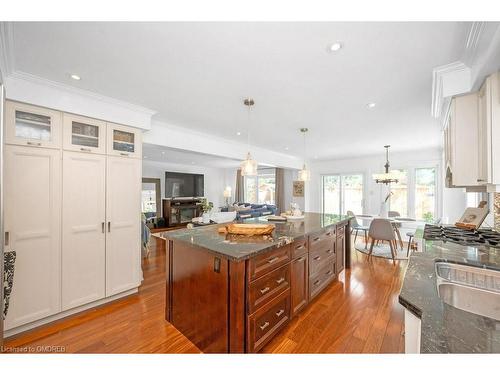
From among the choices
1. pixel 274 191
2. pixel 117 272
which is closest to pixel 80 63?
pixel 117 272

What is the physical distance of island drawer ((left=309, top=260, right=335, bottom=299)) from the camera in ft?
7.67

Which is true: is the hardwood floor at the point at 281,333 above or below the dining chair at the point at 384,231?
below

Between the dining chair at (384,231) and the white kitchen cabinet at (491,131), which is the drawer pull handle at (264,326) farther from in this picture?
the dining chair at (384,231)

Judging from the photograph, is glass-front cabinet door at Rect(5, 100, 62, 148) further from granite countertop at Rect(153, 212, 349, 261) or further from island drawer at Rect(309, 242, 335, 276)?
island drawer at Rect(309, 242, 335, 276)

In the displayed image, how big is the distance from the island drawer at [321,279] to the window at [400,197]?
4264 mm

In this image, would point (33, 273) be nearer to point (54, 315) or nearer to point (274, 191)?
point (54, 315)

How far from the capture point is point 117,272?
2.49 meters

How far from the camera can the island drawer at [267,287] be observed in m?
1.50

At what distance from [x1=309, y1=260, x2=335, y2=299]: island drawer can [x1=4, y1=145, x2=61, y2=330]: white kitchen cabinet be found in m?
2.67

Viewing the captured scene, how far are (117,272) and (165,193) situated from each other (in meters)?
6.22

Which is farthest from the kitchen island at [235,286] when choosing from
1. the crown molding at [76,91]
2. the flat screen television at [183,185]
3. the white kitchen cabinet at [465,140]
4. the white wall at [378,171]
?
the flat screen television at [183,185]

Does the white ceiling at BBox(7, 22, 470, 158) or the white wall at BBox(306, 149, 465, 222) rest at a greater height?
the white ceiling at BBox(7, 22, 470, 158)

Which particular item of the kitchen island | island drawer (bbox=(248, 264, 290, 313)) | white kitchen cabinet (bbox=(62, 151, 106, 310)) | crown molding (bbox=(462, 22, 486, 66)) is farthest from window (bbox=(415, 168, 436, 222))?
white kitchen cabinet (bbox=(62, 151, 106, 310))

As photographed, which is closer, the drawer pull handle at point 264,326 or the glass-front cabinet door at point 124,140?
the drawer pull handle at point 264,326
